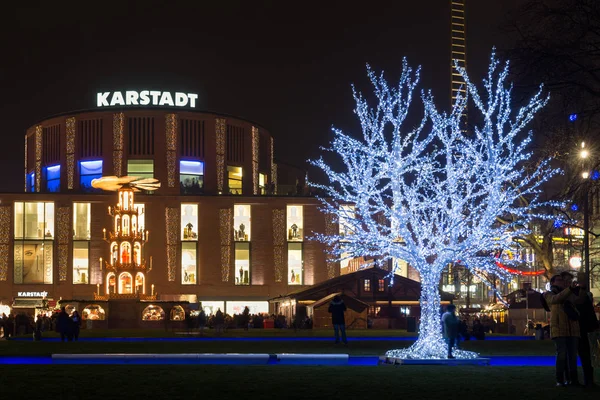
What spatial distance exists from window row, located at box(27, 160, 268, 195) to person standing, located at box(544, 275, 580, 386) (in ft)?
294

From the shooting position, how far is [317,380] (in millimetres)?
17344

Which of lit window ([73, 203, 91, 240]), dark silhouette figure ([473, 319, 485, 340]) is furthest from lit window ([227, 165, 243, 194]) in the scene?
dark silhouette figure ([473, 319, 485, 340])

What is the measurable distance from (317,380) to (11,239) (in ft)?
283

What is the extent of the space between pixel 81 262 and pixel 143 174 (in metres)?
12.4

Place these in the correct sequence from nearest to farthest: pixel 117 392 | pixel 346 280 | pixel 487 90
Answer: pixel 117 392
pixel 487 90
pixel 346 280

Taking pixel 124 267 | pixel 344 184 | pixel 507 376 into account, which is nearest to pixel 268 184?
Result: pixel 124 267

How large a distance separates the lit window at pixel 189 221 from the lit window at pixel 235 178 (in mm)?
8919

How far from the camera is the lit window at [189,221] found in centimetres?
10106

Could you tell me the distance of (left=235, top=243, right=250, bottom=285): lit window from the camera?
10169 cm

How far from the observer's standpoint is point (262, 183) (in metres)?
116

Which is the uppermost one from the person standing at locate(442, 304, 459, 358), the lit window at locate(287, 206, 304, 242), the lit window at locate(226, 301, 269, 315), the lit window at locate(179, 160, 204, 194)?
the lit window at locate(179, 160, 204, 194)

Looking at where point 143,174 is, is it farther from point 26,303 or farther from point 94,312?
point 94,312

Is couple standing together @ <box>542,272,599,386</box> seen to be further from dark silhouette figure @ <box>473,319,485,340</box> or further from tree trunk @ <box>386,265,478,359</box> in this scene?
dark silhouette figure @ <box>473,319,485,340</box>

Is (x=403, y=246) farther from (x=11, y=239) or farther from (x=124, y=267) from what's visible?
(x=11, y=239)
